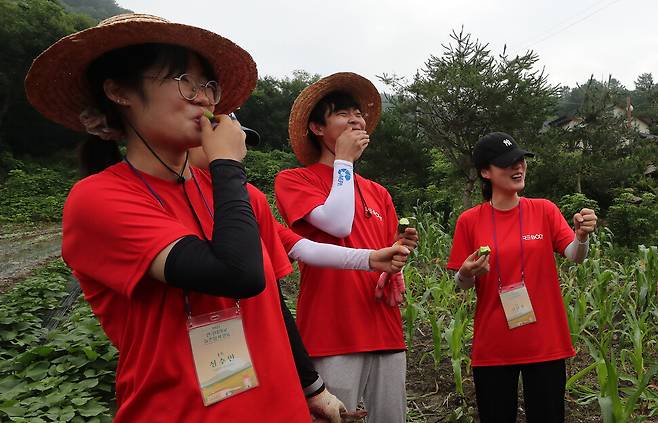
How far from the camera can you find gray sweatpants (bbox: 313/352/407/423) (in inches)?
66.6

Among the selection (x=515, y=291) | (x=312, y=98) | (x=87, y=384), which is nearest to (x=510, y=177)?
(x=515, y=291)

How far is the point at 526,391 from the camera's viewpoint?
2.04 m

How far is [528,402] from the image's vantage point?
202 cm

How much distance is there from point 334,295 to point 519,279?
90 cm

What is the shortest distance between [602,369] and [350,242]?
140 cm

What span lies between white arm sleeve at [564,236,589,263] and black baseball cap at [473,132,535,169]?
0.46 metres

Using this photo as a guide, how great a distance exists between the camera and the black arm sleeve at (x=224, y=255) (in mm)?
896

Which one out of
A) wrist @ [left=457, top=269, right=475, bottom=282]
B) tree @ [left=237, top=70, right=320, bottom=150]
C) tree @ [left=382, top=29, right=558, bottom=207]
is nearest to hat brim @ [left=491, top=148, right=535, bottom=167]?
wrist @ [left=457, top=269, right=475, bottom=282]

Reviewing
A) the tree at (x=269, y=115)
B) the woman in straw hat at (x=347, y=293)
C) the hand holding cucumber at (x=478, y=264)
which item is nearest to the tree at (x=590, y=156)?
the hand holding cucumber at (x=478, y=264)

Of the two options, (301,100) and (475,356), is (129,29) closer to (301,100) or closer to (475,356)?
(301,100)

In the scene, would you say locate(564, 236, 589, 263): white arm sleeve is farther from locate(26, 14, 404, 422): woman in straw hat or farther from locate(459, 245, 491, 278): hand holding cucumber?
locate(26, 14, 404, 422): woman in straw hat

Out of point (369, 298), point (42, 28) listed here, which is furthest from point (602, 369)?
point (42, 28)

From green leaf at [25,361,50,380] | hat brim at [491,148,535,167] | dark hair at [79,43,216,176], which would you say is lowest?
green leaf at [25,361,50,380]

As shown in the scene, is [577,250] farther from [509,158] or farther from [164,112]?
[164,112]
